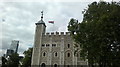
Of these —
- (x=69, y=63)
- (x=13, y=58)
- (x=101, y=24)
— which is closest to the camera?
(x=101, y=24)

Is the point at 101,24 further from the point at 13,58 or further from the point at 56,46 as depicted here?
the point at 13,58

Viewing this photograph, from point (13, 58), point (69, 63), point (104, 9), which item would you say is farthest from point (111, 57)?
point (13, 58)

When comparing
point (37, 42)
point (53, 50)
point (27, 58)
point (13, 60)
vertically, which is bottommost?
point (13, 60)

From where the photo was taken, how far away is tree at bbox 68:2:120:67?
17.7 meters

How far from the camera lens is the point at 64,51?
36938 millimetres

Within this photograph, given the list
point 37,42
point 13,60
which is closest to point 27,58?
point 13,60

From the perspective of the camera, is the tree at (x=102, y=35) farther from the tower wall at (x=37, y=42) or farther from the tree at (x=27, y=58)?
the tree at (x=27, y=58)

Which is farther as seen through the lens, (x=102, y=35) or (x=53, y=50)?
(x=53, y=50)

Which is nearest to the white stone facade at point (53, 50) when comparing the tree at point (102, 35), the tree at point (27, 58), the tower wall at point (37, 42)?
the tower wall at point (37, 42)

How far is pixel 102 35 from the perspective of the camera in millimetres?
17609

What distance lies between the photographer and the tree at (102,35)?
17703mm

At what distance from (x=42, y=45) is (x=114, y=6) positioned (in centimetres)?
2401

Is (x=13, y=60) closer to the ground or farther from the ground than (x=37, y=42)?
closer to the ground

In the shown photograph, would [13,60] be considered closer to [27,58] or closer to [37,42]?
[27,58]
